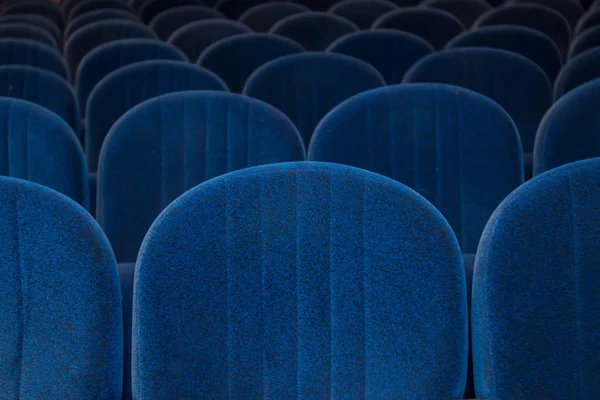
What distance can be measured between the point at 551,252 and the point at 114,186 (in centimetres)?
91

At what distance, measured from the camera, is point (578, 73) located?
2.08m

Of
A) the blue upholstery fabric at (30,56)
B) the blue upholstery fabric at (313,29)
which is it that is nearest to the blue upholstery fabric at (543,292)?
the blue upholstery fabric at (30,56)

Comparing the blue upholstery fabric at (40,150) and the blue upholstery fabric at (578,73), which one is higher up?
the blue upholstery fabric at (578,73)

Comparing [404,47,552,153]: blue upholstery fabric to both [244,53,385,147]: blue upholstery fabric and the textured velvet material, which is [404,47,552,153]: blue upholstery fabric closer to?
[244,53,385,147]: blue upholstery fabric

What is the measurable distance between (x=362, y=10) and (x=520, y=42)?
1156 millimetres

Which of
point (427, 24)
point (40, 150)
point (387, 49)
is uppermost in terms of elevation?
point (427, 24)

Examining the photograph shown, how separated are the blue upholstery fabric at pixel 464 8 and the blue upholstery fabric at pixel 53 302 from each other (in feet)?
9.31

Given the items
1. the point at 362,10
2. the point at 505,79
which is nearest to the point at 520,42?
the point at 505,79

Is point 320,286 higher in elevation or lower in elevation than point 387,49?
lower

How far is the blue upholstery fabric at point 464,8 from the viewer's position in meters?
3.46

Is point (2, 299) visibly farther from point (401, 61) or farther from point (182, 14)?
point (182, 14)

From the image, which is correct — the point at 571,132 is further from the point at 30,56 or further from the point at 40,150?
the point at 30,56

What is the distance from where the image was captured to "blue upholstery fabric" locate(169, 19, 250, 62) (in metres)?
2.94

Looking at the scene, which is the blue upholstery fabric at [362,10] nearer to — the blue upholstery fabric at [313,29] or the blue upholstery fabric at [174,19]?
the blue upholstery fabric at [313,29]
